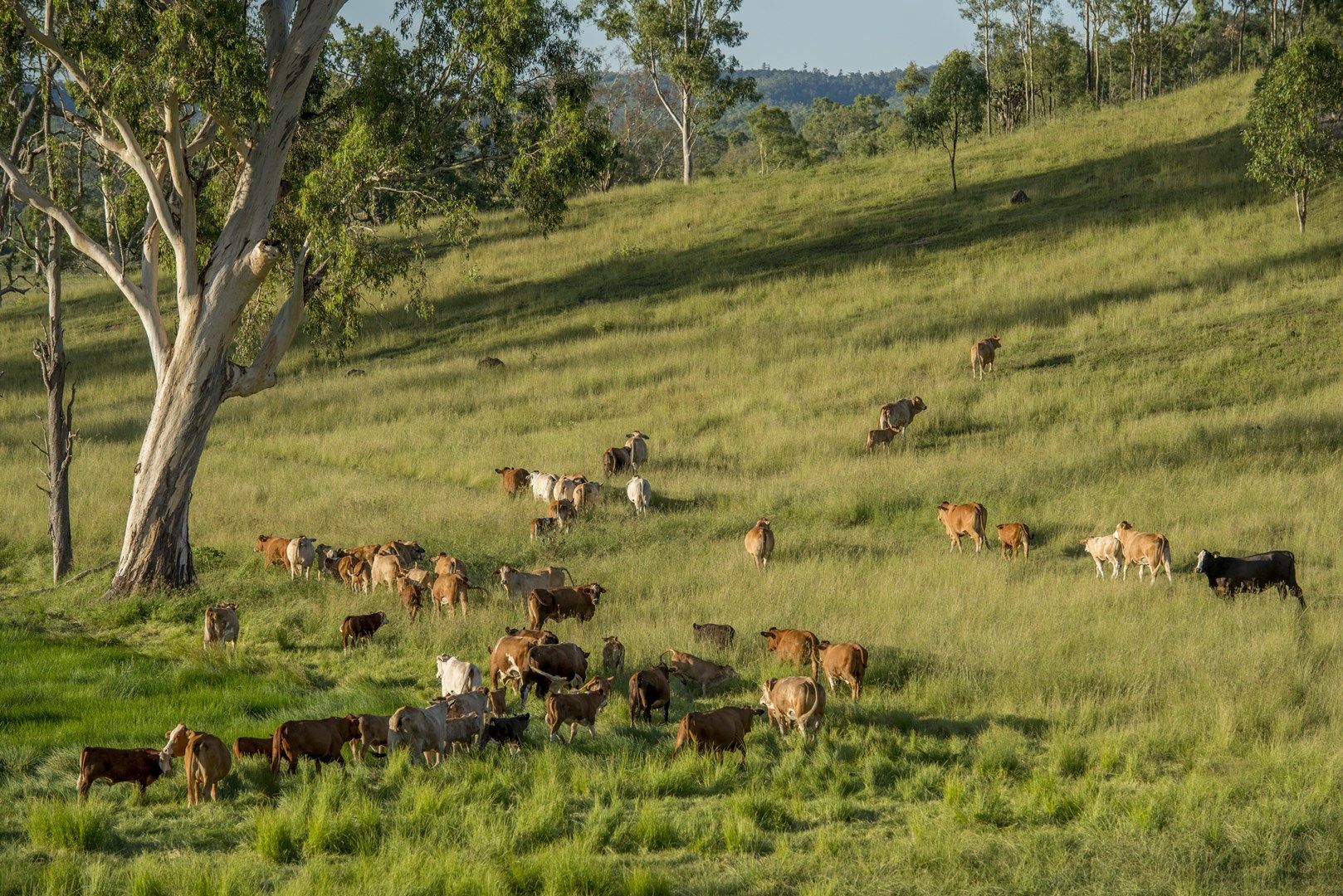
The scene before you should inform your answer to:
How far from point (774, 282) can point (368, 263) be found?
29.7 m

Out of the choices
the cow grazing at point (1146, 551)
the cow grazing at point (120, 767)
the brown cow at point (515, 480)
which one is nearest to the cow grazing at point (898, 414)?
the brown cow at point (515, 480)

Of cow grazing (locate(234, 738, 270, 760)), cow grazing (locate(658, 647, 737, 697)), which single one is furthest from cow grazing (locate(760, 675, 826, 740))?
cow grazing (locate(234, 738, 270, 760))

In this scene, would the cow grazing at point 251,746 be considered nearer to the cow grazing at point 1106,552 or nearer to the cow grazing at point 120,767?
the cow grazing at point 120,767

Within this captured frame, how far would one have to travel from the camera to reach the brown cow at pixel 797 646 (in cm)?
1269

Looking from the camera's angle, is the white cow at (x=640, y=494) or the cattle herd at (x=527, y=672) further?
the white cow at (x=640, y=494)

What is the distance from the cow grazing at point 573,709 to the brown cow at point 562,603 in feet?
11.9

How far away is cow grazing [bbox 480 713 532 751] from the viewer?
10750 millimetres

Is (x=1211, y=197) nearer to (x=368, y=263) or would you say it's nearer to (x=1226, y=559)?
(x=1226, y=559)

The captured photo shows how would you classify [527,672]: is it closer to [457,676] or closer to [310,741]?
[457,676]

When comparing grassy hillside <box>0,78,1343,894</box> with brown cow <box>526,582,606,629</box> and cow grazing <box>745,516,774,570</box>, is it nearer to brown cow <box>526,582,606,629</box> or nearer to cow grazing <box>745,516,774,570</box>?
brown cow <box>526,582,606,629</box>

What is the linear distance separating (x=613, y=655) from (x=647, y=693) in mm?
1646

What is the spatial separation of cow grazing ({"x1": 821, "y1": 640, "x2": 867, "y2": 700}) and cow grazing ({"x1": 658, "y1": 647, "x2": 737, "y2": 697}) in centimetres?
114

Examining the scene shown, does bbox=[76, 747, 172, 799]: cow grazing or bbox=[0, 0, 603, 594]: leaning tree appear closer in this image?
bbox=[76, 747, 172, 799]: cow grazing

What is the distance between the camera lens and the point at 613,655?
521 inches
